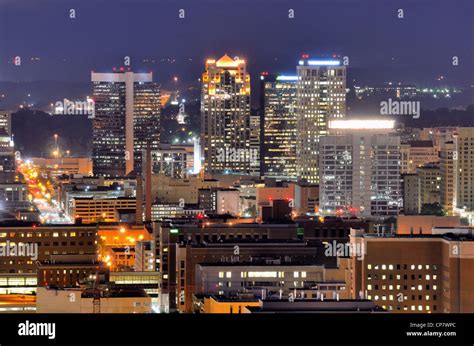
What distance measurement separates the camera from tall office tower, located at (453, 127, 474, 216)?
995 inches

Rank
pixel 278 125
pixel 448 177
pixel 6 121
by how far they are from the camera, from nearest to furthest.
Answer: pixel 448 177, pixel 278 125, pixel 6 121

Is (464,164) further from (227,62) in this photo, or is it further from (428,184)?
(227,62)

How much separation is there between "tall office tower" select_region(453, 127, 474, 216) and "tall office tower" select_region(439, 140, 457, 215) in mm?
92

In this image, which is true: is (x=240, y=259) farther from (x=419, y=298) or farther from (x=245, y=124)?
(x=245, y=124)

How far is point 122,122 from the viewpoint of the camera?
36.1 metres

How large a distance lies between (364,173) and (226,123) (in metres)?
9.09

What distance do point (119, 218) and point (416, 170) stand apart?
6708 millimetres

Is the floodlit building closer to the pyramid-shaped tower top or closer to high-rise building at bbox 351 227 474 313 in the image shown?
the pyramid-shaped tower top

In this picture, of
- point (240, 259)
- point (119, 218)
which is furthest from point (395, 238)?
point (119, 218)

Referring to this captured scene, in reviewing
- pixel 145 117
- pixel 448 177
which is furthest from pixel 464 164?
pixel 145 117

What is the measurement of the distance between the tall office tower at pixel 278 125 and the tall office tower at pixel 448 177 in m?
5.45

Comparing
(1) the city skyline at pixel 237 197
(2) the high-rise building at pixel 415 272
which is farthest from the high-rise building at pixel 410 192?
(2) the high-rise building at pixel 415 272

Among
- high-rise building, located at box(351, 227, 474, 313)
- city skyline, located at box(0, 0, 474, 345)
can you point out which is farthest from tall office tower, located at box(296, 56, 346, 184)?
high-rise building, located at box(351, 227, 474, 313)

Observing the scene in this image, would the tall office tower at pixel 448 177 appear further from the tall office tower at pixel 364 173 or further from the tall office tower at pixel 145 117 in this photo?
the tall office tower at pixel 145 117
